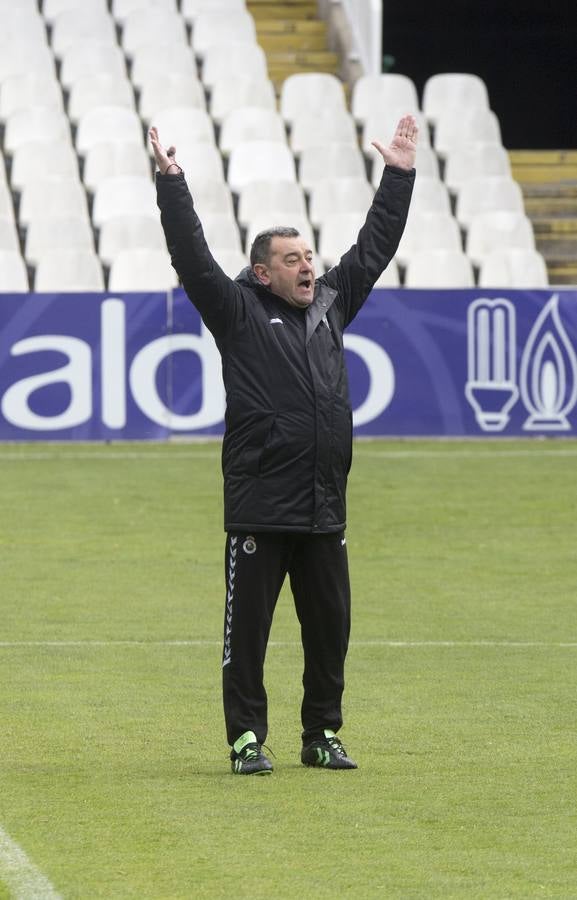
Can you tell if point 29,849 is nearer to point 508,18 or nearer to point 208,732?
point 208,732

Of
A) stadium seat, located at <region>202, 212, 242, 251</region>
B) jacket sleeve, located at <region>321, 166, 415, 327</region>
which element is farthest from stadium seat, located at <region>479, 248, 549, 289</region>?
jacket sleeve, located at <region>321, 166, 415, 327</region>

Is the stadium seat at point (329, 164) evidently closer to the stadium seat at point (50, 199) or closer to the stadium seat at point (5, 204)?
the stadium seat at point (50, 199)

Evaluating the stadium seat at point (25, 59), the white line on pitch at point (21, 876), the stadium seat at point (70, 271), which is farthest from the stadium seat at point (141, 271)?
the white line on pitch at point (21, 876)

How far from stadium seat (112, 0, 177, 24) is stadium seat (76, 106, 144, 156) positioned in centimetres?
271

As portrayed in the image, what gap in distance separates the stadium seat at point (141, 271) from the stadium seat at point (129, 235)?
526mm

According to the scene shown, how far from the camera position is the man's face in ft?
19.9

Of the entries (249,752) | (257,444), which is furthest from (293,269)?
(249,752)

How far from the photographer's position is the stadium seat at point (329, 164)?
22.2 meters

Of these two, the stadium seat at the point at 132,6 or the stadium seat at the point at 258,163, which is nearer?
the stadium seat at the point at 258,163

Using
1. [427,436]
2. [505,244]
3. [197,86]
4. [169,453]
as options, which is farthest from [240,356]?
[197,86]

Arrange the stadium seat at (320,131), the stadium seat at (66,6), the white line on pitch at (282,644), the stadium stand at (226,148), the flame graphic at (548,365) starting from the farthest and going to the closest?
the stadium seat at (66,6) < the stadium seat at (320,131) < the stadium stand at (226,148) < the flame graphic at (548,365) < the white line on pitch at (282,644)

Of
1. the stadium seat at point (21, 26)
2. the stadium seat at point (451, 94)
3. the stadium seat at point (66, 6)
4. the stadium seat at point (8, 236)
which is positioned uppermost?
the stadium seat at point (66, 6)

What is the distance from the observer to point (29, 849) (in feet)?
16.7

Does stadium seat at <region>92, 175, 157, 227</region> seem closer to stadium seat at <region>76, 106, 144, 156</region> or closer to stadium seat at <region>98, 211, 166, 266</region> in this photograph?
stadium seat at <region>98, 211, 166, 266</region>
